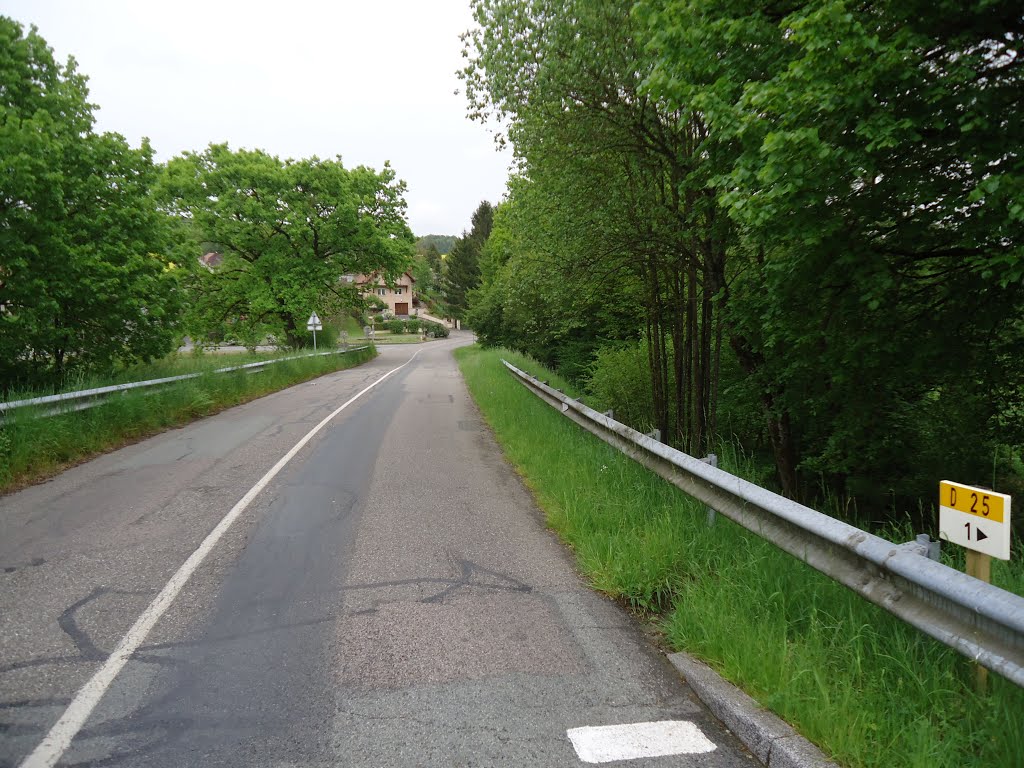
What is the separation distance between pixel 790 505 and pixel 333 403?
44.9 feet

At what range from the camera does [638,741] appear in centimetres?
260

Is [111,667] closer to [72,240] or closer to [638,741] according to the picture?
[638,741]

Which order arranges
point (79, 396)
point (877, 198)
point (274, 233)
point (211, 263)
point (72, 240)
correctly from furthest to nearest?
1. point (211, 263)
2. point (274, 233)
3. point (72, 240)
4. point (79, 396)
5. point (877, 198)

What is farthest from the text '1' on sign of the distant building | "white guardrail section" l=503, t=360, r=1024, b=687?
the distant building

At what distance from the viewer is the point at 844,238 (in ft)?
16.6

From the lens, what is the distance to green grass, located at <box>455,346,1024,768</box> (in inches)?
90.8

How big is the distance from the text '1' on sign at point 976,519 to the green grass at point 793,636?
2.00 ft

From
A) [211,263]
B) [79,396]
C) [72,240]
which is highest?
[211,263]

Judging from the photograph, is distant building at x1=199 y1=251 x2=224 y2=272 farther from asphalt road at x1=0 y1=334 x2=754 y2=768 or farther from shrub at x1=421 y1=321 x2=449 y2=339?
shrub at x1=421 y1=321 x2=449 y2=339

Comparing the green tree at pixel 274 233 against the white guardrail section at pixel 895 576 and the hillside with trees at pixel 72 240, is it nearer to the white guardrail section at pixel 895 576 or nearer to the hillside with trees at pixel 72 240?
the hillside with trees at pixel 72 240

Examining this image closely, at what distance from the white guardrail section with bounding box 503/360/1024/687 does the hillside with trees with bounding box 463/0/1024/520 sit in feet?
6.62

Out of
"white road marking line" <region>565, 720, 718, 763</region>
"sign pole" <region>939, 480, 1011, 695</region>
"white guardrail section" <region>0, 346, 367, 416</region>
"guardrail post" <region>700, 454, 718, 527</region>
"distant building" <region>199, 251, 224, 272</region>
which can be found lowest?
"white road marking line" <region>565, 720, 718, 763</region>

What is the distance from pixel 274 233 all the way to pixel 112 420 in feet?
80.1

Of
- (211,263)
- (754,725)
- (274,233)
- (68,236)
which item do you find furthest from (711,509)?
(211,263)
